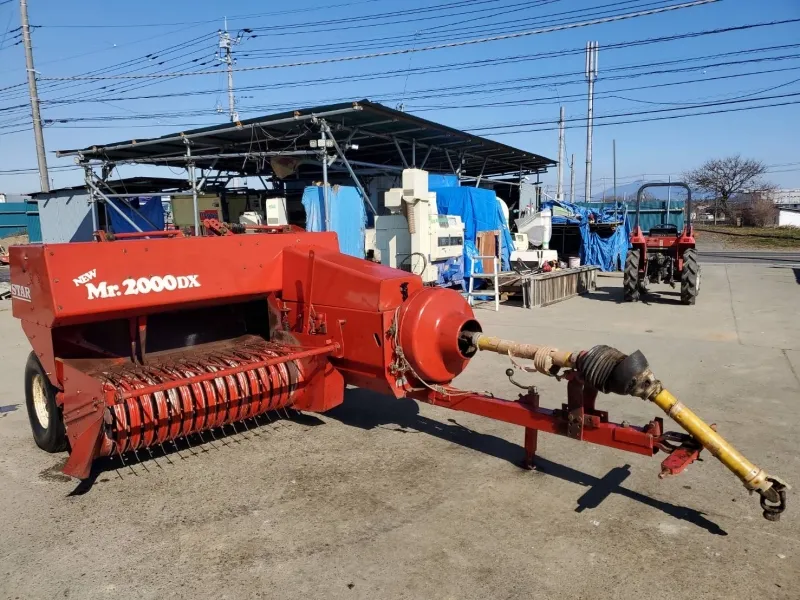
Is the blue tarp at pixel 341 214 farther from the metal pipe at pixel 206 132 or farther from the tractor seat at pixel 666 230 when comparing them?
the tractor seat at pixel 666 230

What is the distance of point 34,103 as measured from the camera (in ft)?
76.4

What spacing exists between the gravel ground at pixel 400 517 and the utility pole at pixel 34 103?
20289 millimetres

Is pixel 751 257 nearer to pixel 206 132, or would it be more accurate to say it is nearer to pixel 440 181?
pixel 440 181

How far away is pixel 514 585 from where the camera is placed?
281 centimetres

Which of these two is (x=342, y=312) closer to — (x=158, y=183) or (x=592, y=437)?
(x=592, y=437)

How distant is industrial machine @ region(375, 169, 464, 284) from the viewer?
448 inches

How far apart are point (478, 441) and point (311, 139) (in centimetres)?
948

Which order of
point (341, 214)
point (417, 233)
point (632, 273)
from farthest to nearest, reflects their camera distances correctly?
point (341, 214), point (632, 273), point (417, 233)

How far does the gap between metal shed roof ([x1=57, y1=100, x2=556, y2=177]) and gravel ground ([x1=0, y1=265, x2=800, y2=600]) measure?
7.73m

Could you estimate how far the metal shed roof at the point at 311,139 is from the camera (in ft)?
38.8

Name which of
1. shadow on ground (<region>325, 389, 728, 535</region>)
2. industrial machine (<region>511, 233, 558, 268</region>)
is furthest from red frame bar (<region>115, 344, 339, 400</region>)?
industrial machine (<region>511, 233, 558, 268</region>)

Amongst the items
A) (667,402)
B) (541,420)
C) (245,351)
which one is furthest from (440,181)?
(667,402)

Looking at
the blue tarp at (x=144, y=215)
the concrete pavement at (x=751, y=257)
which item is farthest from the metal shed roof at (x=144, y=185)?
the concrete pavement at (x=751, y=257)

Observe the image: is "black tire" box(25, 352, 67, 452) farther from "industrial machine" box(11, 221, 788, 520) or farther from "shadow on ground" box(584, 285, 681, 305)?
"shadow on ground" box(584, 285, 681, 305)
